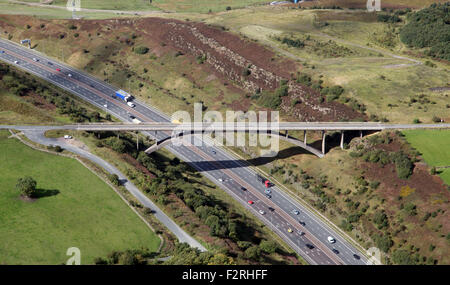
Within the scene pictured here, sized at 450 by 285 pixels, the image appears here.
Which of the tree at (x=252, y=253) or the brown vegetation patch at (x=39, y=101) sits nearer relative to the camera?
the tree at (x=252, y=253)

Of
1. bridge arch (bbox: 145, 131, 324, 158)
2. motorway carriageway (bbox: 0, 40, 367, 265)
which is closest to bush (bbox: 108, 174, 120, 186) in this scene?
bridge arch (bbox: 145, 131, 324, 158)

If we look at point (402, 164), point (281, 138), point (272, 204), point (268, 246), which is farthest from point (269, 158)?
point (268, 246)

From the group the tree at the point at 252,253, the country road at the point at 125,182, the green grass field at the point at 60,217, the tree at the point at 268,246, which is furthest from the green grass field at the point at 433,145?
the green grass field at the point at 60,217

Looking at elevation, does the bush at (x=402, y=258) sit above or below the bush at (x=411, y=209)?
below

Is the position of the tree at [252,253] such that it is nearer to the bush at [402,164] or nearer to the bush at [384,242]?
the bush at [384,242]

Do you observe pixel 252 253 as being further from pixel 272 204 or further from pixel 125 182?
pixel 125 182

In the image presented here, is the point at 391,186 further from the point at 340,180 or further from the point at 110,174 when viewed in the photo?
the point at 110,174

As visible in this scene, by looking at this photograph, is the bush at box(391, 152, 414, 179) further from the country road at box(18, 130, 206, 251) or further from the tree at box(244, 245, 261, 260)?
the country road at box(18, 130, 206, 251)
